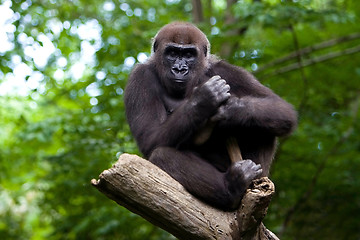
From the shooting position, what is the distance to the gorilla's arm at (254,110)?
4609 millimetres

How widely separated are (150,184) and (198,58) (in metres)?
1.67

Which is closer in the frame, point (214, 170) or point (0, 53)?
point (214, 170)

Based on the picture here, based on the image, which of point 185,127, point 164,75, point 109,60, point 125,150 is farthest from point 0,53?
point 185,127

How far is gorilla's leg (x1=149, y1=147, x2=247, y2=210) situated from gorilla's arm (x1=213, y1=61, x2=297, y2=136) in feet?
1.47

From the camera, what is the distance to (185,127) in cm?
455

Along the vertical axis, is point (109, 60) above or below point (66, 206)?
above

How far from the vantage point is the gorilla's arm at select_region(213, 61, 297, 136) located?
4609 mm

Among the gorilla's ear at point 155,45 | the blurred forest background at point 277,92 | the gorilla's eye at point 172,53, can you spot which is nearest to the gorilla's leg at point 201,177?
the gorilla's eye at point 172,53

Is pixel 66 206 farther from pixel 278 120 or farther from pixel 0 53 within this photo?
pixel 278 120

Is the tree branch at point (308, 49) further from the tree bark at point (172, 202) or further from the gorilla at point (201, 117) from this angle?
the tree bark at point (172, 202)

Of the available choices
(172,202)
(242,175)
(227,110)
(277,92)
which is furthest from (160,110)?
(277,92)

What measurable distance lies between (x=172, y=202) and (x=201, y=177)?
0.52 meters

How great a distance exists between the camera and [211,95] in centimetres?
441

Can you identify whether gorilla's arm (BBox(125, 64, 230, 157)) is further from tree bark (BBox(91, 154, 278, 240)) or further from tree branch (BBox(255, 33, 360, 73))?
tree branch (BBox(255, 33, 360, 73))
